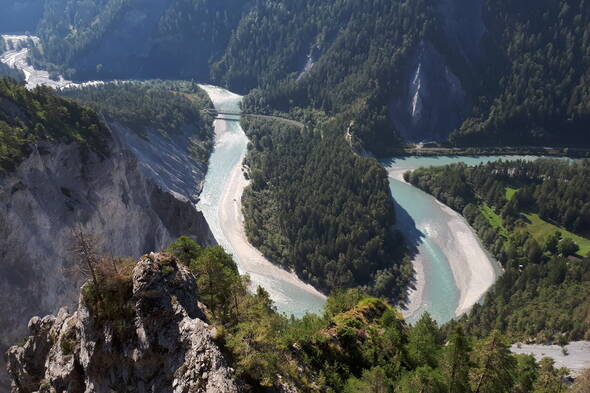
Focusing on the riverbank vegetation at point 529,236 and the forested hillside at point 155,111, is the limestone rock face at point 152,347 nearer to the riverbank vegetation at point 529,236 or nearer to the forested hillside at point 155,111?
the riverbank vegetation at point 529,236

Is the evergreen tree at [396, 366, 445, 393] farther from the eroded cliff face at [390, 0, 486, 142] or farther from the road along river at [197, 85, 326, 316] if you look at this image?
the eroded cliff face at [390, 0, 486, 142]

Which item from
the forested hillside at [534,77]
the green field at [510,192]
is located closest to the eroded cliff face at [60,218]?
the green field at [510,192]

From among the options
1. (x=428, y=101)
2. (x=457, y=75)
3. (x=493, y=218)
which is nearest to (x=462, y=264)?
(x=493, y=218)

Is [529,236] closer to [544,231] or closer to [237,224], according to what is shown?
[544,231]

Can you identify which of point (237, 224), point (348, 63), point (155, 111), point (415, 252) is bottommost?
point (237, 224)

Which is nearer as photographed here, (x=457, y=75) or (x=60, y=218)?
(x=60, y=218)

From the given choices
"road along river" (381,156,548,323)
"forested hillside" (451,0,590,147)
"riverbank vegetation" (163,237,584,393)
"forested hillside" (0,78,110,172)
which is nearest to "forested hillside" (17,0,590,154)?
"forested hillside" (451,0,590,147)

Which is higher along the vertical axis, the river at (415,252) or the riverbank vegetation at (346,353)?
the riverbank vegetation at (346,353)
